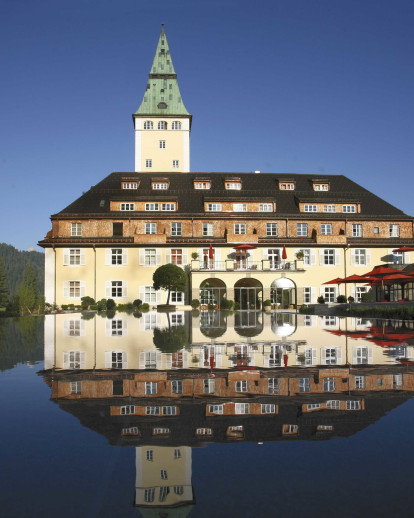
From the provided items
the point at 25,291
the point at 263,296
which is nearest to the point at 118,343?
the point at 25,291

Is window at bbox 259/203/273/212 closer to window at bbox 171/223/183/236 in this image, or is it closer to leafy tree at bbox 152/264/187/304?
window at bbox 171/223/183/236

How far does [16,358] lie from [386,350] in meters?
7.69

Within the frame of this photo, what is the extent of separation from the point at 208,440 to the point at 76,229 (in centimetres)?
4112

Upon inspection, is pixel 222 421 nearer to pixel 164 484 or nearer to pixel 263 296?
pixel 164 484

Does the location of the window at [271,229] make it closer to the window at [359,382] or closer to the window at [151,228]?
the window at [151,228]

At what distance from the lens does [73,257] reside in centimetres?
4284

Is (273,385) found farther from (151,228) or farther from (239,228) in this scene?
(239,228)

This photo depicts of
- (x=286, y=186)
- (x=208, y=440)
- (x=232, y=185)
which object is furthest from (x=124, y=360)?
(x=286, y=186)

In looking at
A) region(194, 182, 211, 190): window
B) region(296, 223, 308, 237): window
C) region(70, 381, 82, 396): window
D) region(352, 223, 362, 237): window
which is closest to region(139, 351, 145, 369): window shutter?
region(70, 381, 82, 396): window

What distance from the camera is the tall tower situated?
56.8m

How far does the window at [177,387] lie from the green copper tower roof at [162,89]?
54.8 metres

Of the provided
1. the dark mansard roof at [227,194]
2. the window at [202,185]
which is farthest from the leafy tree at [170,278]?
the window at [202,185]

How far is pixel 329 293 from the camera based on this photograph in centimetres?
4338

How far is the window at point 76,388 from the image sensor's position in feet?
20.4
